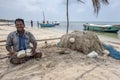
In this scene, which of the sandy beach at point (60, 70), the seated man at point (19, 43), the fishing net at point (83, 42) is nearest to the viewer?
the sandy beach at point (60, 70)

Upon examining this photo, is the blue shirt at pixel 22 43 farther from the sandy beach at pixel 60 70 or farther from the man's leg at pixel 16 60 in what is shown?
the sandy beach at pixel 60 70

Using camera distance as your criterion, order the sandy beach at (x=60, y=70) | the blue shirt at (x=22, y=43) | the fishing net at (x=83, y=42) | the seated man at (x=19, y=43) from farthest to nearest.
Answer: the fishing net at (x=83, y=42), the blue shirt at (x=22, y=43), the seated man at (x=19, y=43), the sandy beach at (x=60, y=70)

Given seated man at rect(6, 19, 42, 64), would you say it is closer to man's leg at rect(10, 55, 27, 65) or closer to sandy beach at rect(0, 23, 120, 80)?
man's leg at rect(10, 55, 27, 65)

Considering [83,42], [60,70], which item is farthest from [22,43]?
[83,42]

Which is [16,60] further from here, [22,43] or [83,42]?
[83,42]

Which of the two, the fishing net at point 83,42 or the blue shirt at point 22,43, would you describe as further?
the fishing net at point 83,42

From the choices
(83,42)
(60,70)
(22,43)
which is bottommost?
(60,70)

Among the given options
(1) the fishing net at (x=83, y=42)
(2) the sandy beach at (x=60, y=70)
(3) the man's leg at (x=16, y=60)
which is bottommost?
(2) the sandy beach at (x=60, y=70)

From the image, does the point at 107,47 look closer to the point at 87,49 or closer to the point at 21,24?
the point at 87,49

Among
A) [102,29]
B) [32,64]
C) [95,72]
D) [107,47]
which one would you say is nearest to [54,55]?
[32,64]

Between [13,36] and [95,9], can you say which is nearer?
[13,36]

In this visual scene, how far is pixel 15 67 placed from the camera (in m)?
5.16

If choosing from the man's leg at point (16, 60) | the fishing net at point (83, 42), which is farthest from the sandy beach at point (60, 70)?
the fishing net at point (83, 42)

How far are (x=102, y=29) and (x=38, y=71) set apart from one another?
27.2m
